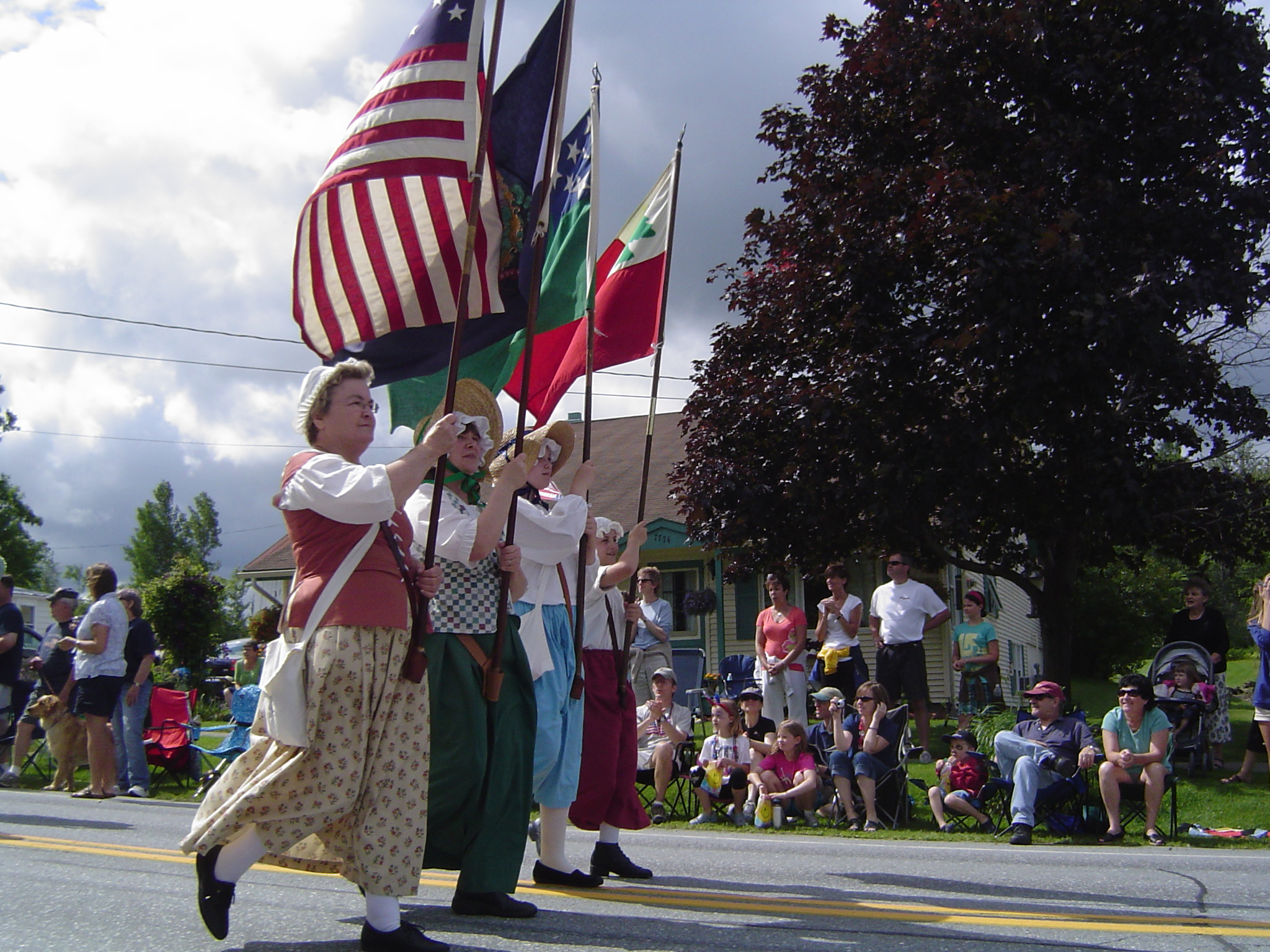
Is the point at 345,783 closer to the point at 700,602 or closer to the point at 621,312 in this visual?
the point at 621,312

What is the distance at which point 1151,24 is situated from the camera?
46.4 feet

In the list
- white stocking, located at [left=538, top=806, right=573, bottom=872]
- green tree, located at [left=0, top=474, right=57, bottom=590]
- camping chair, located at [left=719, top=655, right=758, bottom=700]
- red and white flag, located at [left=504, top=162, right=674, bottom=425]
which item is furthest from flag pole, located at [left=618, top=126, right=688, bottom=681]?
green tree, located at [left=0, top=474, right=57, bottom=590]

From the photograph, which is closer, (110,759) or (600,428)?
(110,759)

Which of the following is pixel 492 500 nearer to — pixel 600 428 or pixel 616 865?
pixel 616 865

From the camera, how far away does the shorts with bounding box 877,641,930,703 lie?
1169 cm

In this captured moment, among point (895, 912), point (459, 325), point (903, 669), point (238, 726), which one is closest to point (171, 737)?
point (238, 726)

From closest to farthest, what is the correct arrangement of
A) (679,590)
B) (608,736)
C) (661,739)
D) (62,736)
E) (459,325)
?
(459,325) < (608,736) < (661,739) < (62,736) < (679,590)

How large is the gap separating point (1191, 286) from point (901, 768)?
675 centimetres

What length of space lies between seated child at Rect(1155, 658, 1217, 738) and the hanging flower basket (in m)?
12.8

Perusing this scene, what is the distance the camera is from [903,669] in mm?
11703

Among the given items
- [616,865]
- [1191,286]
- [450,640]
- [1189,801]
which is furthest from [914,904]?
[1191,286]

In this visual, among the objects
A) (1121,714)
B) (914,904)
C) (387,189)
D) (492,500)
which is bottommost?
(914,904)

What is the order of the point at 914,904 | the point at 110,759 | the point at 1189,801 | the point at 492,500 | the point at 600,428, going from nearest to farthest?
the point at 492,500
the point at 914,904
the point at 1189,801
the point at 110,759
the point at 600,428

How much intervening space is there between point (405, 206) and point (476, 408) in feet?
4.19
